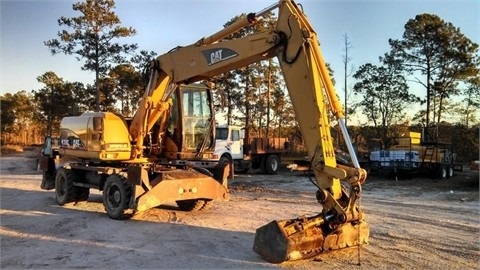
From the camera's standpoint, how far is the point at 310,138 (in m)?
7.28

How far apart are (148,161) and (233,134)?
12509mm

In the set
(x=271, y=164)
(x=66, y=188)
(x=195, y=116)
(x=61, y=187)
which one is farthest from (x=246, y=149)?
(x=66, y=188)

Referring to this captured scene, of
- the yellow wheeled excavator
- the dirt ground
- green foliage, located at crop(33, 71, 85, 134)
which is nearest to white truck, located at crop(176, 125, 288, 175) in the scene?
the dirt ground

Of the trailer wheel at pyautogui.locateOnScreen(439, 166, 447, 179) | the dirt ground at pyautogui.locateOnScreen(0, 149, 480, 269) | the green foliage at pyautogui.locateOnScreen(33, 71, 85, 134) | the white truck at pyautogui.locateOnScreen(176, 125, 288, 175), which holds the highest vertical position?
the green foliage at pyautogui.locateOnScreen(33, 71, 85, 134)

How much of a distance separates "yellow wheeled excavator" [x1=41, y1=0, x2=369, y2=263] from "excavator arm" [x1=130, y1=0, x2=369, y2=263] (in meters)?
0.02

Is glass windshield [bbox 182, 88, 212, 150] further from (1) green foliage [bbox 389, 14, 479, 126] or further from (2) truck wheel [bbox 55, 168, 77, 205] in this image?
(1) green foliage [bbox 389, 14, 479, 126]

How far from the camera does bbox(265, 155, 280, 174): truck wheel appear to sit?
83.9ft

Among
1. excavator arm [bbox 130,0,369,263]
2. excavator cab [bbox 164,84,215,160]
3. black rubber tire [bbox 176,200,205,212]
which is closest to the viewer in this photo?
excavator arm [bbox 130,0,369,263]

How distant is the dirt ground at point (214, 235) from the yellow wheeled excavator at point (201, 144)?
1.30 feet

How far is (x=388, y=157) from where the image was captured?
69.4 feet

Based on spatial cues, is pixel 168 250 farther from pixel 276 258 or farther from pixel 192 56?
pixel 192 56

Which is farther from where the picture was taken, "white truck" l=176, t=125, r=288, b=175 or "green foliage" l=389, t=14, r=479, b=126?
"green foliage" l=389, t=14, r=479, b=126

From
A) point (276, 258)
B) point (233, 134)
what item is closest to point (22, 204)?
point (276, 258)

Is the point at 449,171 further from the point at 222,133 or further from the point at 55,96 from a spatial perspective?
the point at 55,96
